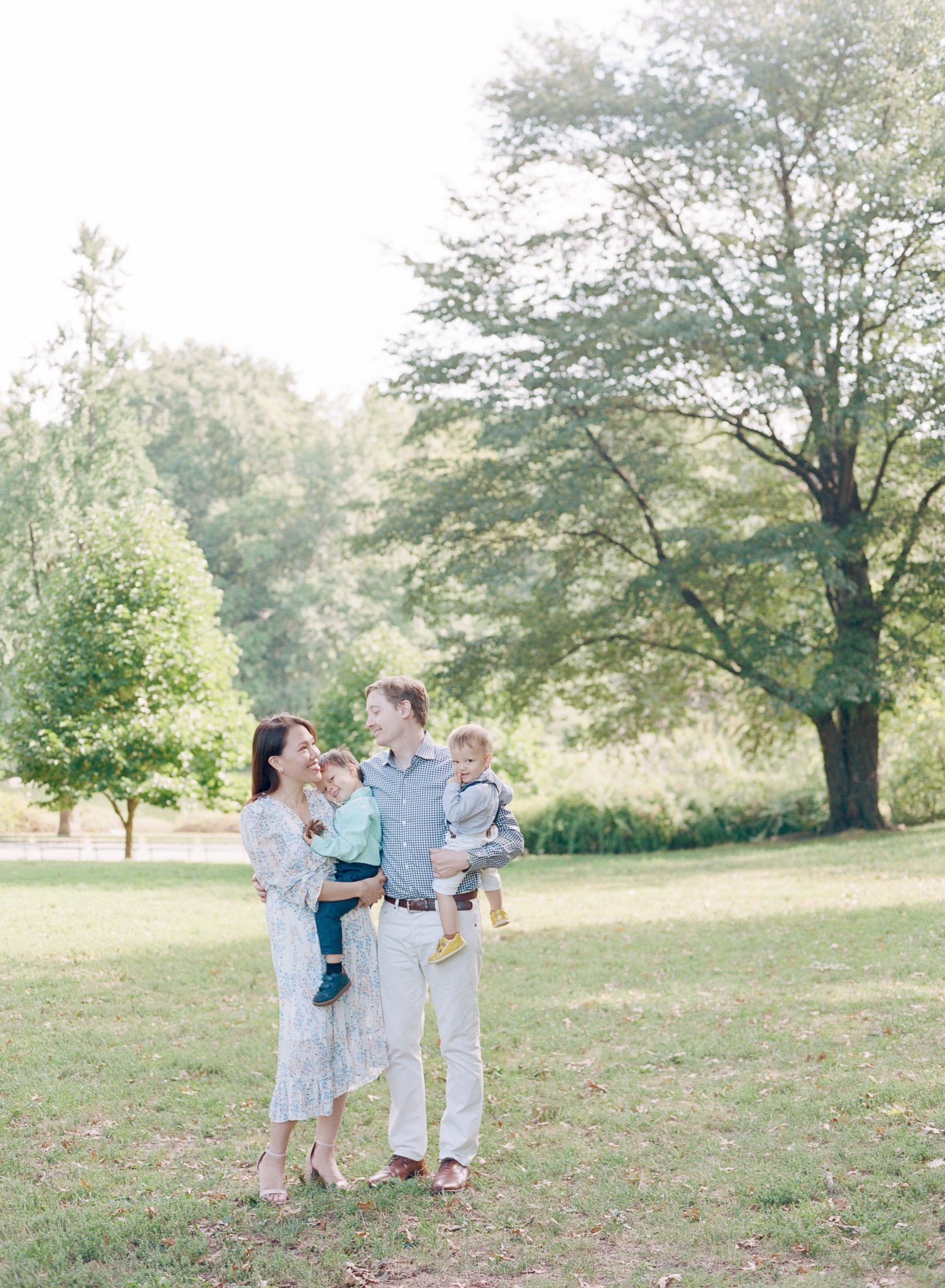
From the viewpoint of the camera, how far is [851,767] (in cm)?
2198

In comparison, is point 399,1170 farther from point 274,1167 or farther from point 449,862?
point 449,862

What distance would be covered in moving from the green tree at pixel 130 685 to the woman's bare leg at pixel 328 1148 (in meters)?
16.5

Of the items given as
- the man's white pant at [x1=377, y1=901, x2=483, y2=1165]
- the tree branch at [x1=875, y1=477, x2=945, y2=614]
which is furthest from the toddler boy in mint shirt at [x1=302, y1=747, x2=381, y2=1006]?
the tree branch at [x1=875, y1=477, x2=945, y2=614]

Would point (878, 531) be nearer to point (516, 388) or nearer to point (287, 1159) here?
point (516, 388)

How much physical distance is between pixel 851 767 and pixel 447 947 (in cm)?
1838

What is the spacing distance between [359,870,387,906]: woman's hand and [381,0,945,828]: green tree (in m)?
14.4

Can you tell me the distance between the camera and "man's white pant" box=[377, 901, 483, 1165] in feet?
16.8

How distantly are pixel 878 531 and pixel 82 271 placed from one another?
78.4 ft

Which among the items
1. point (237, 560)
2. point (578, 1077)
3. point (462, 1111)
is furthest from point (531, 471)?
point (237, 560)

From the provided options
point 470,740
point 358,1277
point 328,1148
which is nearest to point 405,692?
point 470,740

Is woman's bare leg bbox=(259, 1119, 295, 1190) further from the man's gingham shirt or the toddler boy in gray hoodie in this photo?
the man's gingham shirt

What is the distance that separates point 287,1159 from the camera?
573cm

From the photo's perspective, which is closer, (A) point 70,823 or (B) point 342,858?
(B) point 342,858

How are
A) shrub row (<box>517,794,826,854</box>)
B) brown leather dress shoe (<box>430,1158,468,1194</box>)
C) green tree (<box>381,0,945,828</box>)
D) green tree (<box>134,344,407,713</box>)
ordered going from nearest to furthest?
brown leather dress shoe (<box>430,1158,468,1194</box>) < green tree (<box>381,0,945,828</box>) < shrub row (<box>517,794,826,854</box>) < green tree (<box>134,344,407,713</box>)
